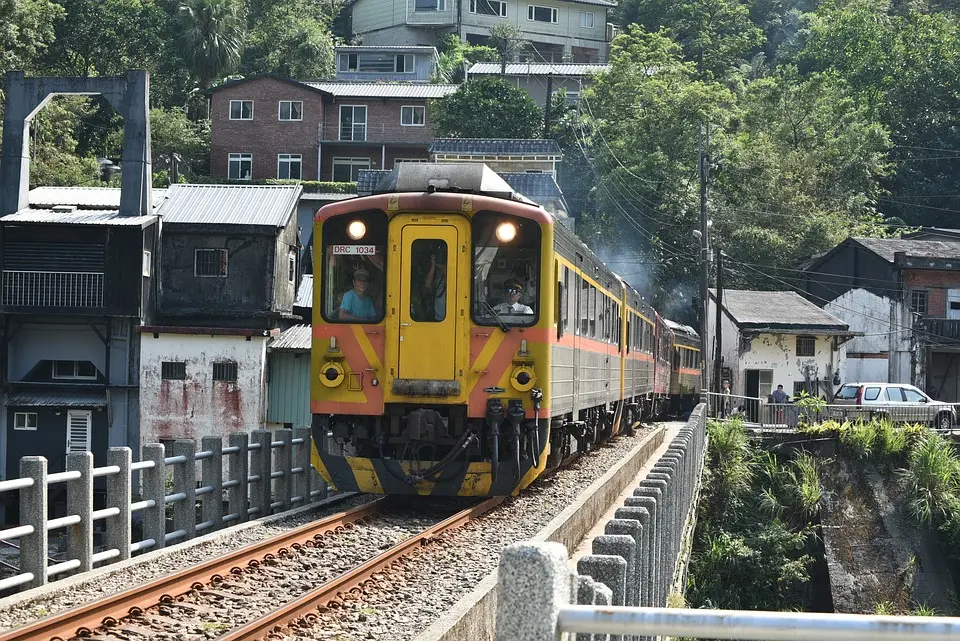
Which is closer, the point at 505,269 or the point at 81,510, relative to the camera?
the point at 81,510

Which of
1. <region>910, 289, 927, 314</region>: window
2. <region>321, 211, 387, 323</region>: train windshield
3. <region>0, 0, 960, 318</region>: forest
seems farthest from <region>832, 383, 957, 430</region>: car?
<region>321, 211, 387, 323</region>: train windshield

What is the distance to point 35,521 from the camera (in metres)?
8.48

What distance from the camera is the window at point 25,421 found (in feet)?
101

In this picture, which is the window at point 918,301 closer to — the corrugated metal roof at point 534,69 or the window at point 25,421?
the corrugated metal roof at point 534,69

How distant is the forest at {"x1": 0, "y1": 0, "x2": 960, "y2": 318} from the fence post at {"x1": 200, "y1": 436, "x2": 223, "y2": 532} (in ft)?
110

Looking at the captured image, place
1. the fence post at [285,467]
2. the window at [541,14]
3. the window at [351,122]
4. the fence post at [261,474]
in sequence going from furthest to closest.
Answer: the window at [541,14] < the window at [351,122] < the fence post at [285,467] < the fence post at [261,474]

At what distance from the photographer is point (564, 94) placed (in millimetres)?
57594

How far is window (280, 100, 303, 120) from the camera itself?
52.9m

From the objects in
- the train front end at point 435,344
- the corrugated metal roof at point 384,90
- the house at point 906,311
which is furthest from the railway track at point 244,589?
Result: the corrugated metal roof at point 384,90

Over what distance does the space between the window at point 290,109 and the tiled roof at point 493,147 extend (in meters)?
10.3

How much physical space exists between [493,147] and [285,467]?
1306 inches

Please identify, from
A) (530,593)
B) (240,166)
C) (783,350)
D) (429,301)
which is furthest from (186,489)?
(240,166)

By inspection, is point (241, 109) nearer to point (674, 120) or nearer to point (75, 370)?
point (674, 120)

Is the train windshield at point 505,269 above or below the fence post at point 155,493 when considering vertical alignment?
above
